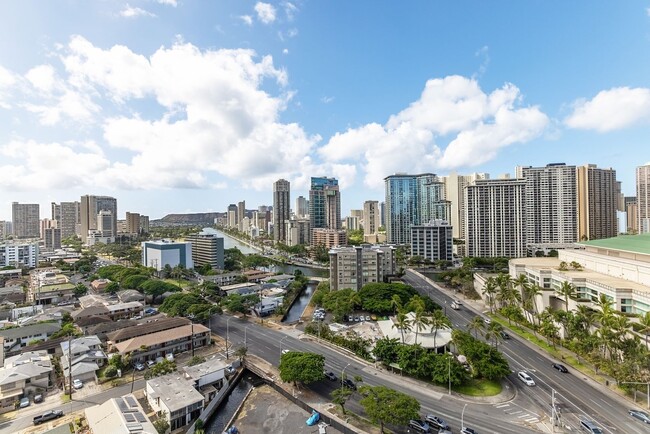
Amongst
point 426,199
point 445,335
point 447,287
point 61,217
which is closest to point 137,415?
point 445,335

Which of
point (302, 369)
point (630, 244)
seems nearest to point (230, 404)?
point (302, 369)

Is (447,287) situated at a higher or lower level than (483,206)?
lower

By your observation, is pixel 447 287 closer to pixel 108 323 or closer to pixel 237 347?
pixel 237 347

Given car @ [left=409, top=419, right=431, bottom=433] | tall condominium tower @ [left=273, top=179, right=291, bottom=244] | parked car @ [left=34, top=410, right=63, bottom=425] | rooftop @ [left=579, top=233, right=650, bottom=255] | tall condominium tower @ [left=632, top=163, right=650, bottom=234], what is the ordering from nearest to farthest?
car @ [left=409, top=419, right=431, bottom=433] → parked car @ [left=34, top=410, right=63, bottom=425] → rooftop @ [left=579, top=233, right=650, bottom=255] → tall condominium tower @ [left=632, top=163, right=650, bottom=234] → tall condominium tower @ [left=273, top=179, right=291, bottom=244]

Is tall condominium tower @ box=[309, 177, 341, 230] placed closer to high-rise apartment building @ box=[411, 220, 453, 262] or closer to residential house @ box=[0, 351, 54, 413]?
high-rise apartment building @ box=[411, 220, 453, 262]

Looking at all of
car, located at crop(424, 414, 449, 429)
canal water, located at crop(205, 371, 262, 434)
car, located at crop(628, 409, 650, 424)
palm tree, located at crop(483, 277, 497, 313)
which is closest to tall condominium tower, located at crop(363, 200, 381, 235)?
palm tree, located at crop(483, 277, 497, 313)

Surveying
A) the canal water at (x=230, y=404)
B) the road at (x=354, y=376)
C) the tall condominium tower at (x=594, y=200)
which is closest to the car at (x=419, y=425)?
the road at (x=354, y=376)
